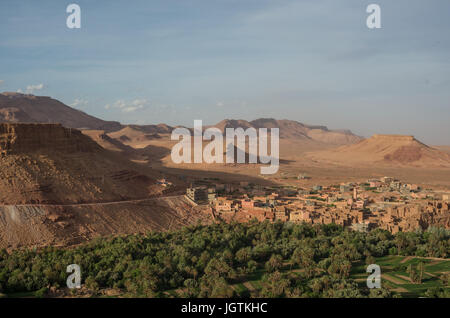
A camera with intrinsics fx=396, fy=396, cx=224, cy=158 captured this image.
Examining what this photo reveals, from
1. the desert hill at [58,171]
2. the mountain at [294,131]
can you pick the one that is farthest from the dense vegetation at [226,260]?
the mountain at [294,131]

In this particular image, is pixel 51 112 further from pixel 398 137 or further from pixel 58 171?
pixel 58 171

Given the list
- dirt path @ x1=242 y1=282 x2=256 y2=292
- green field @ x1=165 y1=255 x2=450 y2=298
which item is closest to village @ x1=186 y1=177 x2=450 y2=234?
green field @ x1=165 y1=255 x2=450 y2=298

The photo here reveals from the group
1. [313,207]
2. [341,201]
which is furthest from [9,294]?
[341,201]

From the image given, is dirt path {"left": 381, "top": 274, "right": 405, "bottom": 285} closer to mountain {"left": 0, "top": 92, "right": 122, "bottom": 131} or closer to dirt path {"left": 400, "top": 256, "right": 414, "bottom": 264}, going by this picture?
dirt path {"left": 400, "top": 256, "right": 414, "bottom": 264}

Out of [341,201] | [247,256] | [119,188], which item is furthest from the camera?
[341,201]

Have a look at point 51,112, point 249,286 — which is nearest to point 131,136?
point 51,112
